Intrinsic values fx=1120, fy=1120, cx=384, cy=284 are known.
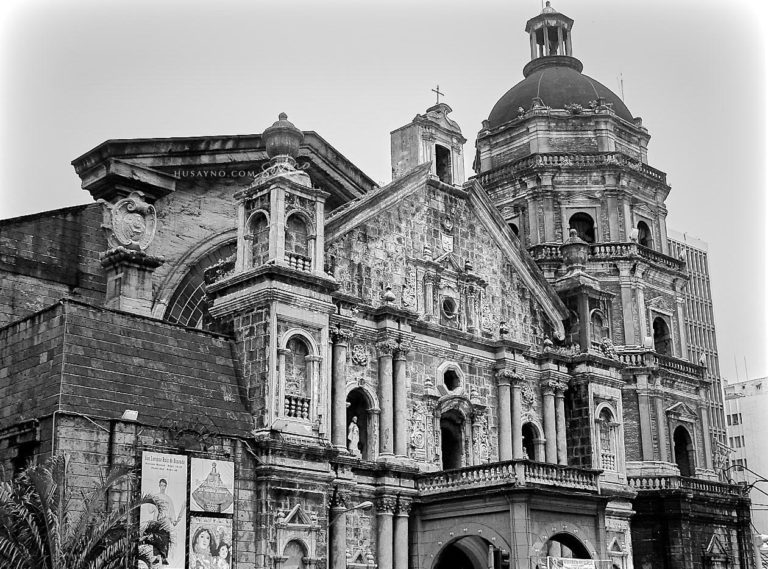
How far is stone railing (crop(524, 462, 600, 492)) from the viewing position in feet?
95.9

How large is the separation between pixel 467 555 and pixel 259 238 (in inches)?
455

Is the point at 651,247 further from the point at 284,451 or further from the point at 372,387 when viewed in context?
the point at 284,451

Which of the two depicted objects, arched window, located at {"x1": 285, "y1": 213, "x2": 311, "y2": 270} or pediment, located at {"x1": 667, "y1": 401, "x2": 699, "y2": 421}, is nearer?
arched window, located at {"x1": 285, "y1": 213, "x2": 311, "y2": 270}

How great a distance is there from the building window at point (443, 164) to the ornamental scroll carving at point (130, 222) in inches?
381

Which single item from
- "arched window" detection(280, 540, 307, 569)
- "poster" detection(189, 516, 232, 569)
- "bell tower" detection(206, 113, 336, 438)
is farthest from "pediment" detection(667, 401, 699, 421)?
"poster" detection(189, 516, 232, 569)

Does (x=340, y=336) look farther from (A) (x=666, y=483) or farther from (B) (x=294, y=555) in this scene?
(A) (x=666, y=483)

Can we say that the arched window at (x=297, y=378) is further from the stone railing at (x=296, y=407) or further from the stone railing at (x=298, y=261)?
the stone railing at (x=298, y=261)

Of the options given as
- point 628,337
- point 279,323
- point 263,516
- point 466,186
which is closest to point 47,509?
point 263,516

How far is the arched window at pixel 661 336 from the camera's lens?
46.2 m

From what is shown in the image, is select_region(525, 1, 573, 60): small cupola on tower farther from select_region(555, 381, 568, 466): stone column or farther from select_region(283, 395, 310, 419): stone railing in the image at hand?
select_region(283, 395, 310, 419): stone railing

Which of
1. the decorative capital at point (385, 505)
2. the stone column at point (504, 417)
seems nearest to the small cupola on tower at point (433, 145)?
the stone column at point (504, 417)

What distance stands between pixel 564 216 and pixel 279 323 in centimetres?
2144

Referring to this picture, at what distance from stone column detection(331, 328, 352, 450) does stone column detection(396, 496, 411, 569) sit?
2.46 metres

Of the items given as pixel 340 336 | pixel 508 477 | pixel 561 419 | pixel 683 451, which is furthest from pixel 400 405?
pixel 683 451
